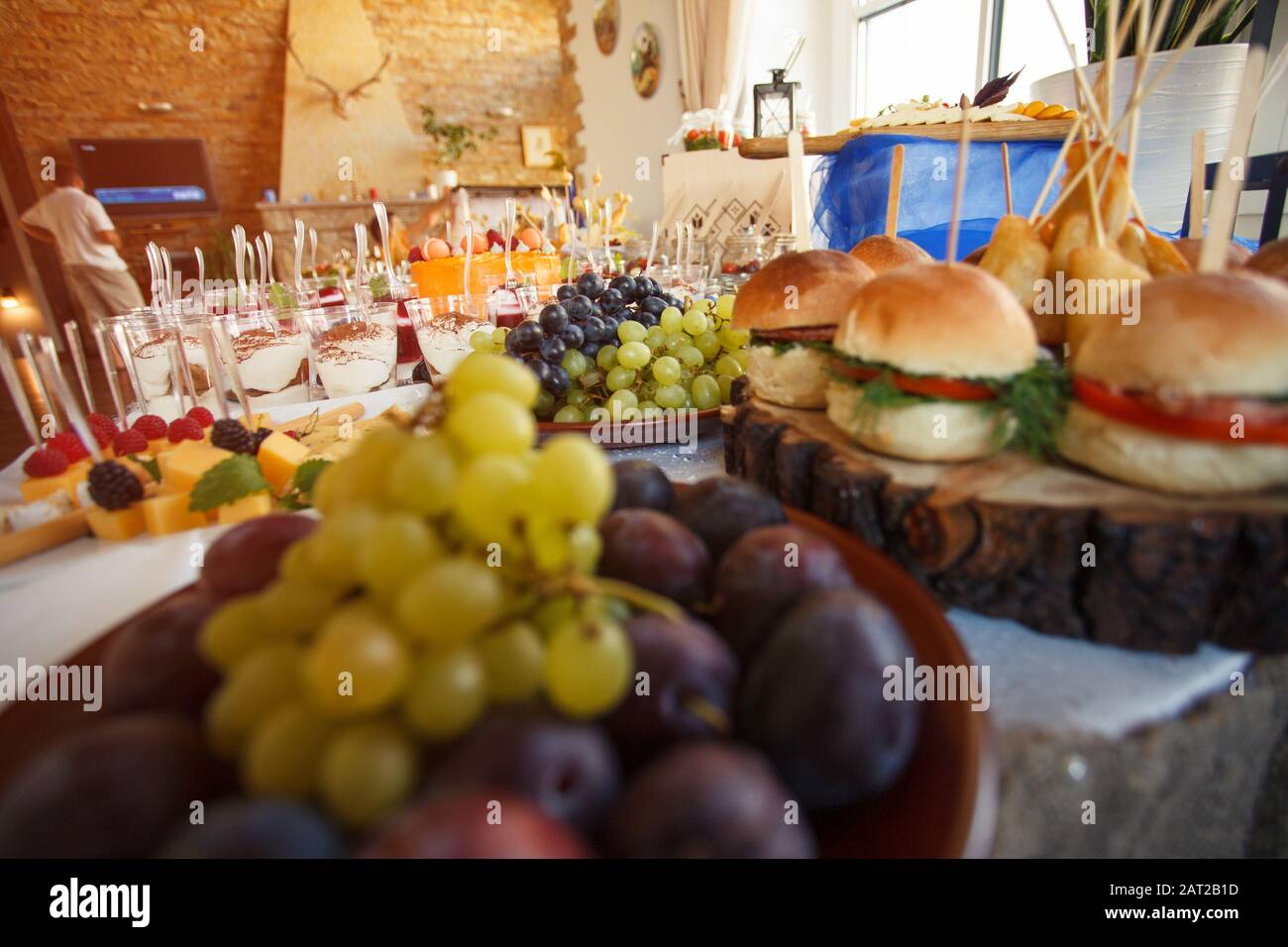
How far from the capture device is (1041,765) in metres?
0.49

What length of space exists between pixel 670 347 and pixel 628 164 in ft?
21.6

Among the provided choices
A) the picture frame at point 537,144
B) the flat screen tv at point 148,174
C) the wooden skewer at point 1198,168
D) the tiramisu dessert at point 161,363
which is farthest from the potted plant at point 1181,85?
the flat screen tv at point 148,174

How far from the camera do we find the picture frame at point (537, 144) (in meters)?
8.79

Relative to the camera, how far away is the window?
11.5ft

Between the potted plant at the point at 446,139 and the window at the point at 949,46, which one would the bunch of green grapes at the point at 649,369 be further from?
the potted plant at the point at 446,139

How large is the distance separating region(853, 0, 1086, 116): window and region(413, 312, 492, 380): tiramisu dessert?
3.12m

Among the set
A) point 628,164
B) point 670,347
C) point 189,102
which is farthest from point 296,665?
point 189,102

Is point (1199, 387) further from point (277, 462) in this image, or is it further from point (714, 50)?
point (714, 50)

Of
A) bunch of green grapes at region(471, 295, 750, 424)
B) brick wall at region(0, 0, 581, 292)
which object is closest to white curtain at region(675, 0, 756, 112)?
brick wall at region(0, 0, 581, 292)

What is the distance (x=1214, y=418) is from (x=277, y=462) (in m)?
1.12

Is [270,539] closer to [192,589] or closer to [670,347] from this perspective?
[192,589]

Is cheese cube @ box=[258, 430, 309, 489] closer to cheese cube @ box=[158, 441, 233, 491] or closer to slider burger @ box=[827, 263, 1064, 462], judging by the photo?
cheese cube @ box=[158, 441, 233, 491]
